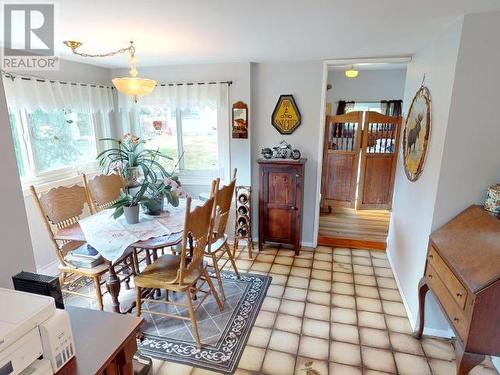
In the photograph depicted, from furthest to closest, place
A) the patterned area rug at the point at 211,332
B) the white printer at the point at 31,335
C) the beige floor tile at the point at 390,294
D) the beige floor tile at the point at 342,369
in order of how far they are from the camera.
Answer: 1. the beige floor tile at the point at 390,294
2. the patterned area rug at the point at 211,332
3. the beige floor tile at the point at 342,369
4. the white printer at the point at 31,335

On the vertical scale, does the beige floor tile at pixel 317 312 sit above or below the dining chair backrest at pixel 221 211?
below

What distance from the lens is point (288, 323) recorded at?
2332 mm

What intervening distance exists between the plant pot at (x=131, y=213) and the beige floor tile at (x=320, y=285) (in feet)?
5.74

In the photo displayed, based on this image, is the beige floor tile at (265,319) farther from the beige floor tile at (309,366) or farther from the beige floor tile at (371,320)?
the beige floor tile at (371,320)

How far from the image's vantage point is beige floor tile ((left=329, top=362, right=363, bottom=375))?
73.5 inches

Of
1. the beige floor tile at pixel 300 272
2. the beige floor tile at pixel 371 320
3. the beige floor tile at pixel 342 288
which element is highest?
the beige floor tile at pixel 300 272

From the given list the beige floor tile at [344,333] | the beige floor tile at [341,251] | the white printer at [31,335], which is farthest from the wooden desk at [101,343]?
the beige floor tile at [341,251]

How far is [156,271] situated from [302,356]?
1212 mm

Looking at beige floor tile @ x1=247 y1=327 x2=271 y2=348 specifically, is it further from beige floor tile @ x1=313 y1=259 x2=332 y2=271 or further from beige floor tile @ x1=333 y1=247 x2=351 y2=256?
beige floor tile @ x1=333 y1=247 x2=351 y2=256

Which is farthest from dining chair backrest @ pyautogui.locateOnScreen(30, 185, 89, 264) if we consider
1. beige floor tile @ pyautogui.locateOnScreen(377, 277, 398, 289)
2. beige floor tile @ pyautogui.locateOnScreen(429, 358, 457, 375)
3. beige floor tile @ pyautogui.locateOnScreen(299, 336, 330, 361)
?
beige floor tile @ pyautogui.locateOnScreen(377, 277, 398, 289)

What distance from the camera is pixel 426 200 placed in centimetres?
220

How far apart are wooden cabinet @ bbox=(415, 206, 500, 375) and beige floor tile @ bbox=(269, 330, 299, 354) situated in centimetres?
98

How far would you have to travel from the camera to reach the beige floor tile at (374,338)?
2.11 meters

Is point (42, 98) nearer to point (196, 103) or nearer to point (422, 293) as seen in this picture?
point (196, 103)
